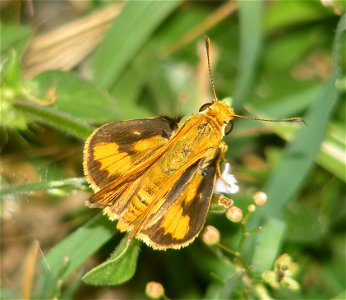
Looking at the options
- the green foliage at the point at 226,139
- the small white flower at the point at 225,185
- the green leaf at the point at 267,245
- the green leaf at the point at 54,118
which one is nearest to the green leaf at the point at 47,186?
the green foliage at the point at 226,139

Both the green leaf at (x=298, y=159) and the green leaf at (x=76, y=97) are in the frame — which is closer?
the green leaf at (x=76, y=97)

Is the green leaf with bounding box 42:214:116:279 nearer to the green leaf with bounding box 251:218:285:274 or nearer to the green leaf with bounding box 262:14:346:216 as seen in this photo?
the green leaf with bounding box 251:218:285:274

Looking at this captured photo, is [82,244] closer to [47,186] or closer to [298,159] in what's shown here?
[47,186]

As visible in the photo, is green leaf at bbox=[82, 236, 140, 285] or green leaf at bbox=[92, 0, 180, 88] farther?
green leaf at bbox=[92, 0, 180, 88]

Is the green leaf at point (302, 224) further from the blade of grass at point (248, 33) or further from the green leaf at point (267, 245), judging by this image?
the blade of grass at point (248, 33)

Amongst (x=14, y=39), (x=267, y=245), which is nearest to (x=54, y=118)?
(x=14, y=39)

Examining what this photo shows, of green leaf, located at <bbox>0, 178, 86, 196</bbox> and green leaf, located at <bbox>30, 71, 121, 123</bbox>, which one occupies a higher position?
→ green leaf, located at <bbox>30, 71, 121, 123</bbox>

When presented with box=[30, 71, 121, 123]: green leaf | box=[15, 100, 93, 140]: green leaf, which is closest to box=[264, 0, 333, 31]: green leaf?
box=[30, 71, 121, 123]: green leaf
